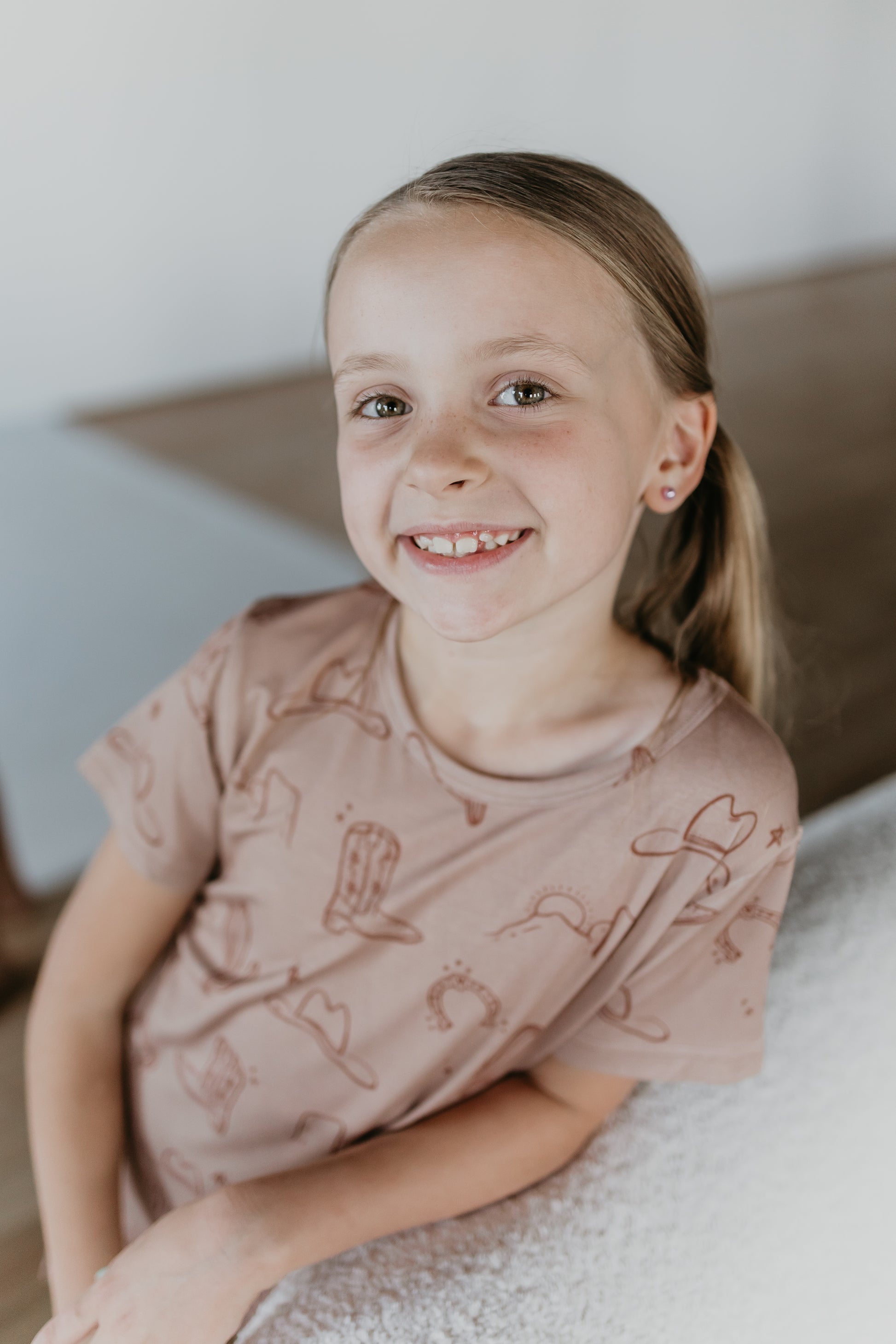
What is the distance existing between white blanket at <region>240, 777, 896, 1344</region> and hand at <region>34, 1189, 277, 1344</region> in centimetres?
3

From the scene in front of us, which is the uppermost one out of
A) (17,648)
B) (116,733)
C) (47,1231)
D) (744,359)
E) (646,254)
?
(646,254)

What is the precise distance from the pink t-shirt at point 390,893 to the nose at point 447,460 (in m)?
0.18

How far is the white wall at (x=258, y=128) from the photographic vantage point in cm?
298

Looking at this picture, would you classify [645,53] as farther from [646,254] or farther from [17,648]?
[646,254]

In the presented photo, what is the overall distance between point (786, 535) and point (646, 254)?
5.52ft

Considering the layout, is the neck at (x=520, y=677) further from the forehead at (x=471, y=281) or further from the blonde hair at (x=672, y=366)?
the forehead at (x=471, y=281)

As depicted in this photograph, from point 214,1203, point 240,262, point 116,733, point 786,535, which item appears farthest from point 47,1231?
point 240,262

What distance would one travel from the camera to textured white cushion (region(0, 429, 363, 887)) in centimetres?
158

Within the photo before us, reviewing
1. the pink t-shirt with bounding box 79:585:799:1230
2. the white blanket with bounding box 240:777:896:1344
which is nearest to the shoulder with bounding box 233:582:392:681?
the pink t-shirt with bounding box 79:585:799:1230

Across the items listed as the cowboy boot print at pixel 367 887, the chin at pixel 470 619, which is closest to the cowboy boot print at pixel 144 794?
the cowboy boot print at pixel 367 887

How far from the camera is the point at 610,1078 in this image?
67cm

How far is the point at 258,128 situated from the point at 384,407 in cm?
307

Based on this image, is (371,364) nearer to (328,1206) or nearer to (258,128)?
(328,1206)

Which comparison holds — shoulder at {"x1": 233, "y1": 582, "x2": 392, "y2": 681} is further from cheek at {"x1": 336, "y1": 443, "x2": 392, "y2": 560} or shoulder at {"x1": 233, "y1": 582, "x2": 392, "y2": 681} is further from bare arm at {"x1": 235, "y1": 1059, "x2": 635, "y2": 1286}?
bare arm at {"x1": 235, "y1": 1059, "x2": 635, "y2": 1286}
